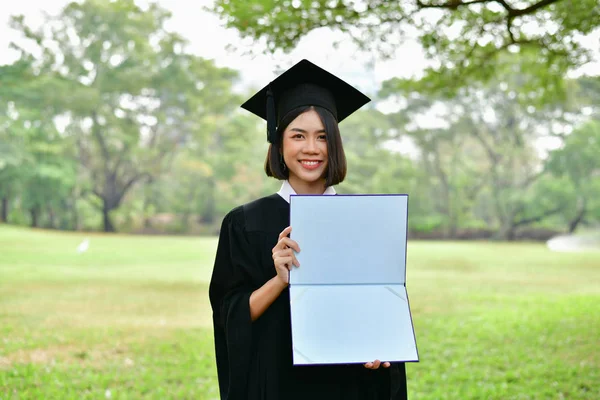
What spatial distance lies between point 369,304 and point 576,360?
4988 millimetres

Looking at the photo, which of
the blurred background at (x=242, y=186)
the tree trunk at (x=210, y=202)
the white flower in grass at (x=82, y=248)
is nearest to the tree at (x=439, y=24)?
the blurred background at (x=242, y=186)

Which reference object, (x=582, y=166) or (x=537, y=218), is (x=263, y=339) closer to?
(x=582, y=166)

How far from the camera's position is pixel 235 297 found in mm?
1752

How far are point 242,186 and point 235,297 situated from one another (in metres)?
18.3

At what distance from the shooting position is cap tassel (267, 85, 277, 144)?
1.84 metres

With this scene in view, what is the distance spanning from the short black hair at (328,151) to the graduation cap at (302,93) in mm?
22

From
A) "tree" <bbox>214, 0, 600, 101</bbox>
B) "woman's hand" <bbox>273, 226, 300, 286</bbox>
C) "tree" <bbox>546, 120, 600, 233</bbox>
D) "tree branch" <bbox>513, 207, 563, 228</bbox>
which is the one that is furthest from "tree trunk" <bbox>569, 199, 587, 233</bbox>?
"woman's hand" <bbox>273, 226, 300, 286</bbox>

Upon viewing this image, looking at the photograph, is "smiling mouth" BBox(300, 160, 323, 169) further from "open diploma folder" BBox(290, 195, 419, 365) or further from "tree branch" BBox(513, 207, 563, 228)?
"tree branch" BBox(513, 207, 563, 228)

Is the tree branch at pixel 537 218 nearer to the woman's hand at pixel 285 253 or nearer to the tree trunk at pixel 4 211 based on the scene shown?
the tree trunk at pixel 4 211

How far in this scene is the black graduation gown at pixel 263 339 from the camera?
1.73 meters

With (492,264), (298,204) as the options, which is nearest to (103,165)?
(492,264)

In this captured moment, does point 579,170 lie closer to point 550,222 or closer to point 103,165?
point 550,222

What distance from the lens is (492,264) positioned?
16203 mm

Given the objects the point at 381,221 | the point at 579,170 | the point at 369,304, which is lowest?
the point at 369,304
